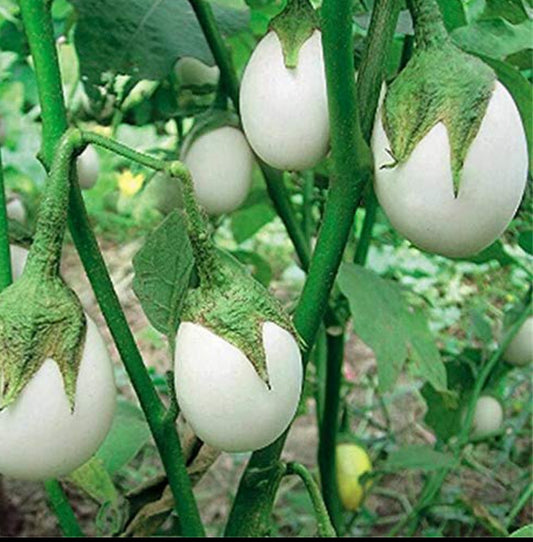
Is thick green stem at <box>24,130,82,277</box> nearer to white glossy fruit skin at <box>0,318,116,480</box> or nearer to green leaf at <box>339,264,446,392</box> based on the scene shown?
white glossy fruit skin at <box>0,318,116,480</box>

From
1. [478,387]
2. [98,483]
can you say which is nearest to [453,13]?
[98,483]

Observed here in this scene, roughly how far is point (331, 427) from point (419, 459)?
0.43 feet

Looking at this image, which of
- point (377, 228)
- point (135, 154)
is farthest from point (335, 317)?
point (377, 228)

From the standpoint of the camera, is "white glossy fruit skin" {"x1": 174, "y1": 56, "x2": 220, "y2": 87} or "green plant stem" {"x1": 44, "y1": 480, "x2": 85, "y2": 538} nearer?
"green plant stem" {"x1": 44, "y1": 480, "x2": 85, "y2": 538}

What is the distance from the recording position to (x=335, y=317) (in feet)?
2.90

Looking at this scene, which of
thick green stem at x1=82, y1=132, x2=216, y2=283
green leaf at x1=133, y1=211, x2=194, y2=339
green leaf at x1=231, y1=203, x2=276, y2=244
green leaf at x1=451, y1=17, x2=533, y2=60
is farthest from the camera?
green leaf at x1=231, y1=203, x2=276, y2=244

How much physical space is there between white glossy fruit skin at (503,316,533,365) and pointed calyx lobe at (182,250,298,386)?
2.16ft

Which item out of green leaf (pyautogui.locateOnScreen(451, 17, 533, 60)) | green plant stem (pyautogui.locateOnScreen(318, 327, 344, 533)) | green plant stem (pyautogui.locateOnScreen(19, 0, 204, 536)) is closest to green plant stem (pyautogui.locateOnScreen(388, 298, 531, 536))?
green plant stem (pyautogui.locateOnScreen(318, 327, 344, 533))

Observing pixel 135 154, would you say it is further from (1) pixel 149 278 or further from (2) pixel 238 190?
(2) pixel 238 190

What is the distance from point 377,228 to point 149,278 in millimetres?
937

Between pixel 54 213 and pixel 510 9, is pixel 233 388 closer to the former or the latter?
pixel 54 213

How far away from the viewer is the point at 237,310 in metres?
0.48

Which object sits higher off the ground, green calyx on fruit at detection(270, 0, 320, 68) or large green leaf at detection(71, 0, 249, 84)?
green calyx on fruit at detection(270, 0, 320, 68)

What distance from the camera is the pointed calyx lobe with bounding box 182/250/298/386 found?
47 cm
